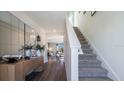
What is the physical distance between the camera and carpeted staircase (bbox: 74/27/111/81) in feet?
9.46

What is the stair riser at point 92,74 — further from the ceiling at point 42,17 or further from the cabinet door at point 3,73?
the ceiling at point 42,17

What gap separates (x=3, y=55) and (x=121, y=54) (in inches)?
114

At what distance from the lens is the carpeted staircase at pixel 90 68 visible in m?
2.88

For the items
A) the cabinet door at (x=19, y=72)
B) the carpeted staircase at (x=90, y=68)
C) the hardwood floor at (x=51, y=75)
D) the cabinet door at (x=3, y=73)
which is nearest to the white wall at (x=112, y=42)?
the carpeted staircase at (x=90, y=68)

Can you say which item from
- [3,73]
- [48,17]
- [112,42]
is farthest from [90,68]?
[48,17]

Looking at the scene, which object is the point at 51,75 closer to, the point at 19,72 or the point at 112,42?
the point at 19,72

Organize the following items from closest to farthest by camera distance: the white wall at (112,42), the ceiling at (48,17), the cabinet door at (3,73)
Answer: the white wall at (112,42), the cabinet door at (3,73), the ceiling at (48,17)

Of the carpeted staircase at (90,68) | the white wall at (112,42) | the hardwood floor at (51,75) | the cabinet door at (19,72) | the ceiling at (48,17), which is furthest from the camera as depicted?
the ceiling at (48,17)

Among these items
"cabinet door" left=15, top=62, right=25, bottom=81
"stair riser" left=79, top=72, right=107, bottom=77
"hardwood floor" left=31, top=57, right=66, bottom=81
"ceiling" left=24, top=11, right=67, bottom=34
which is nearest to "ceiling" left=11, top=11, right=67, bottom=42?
"ceiling" left=24, top=11, right=67, bottom=34

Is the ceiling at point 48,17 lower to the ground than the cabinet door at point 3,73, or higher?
higher

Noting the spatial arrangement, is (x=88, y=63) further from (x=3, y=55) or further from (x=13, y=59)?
(x=3, y=55)

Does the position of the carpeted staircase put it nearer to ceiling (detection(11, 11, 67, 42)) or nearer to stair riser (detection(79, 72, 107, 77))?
stair riser (detection(79, 72, 107, 77))
